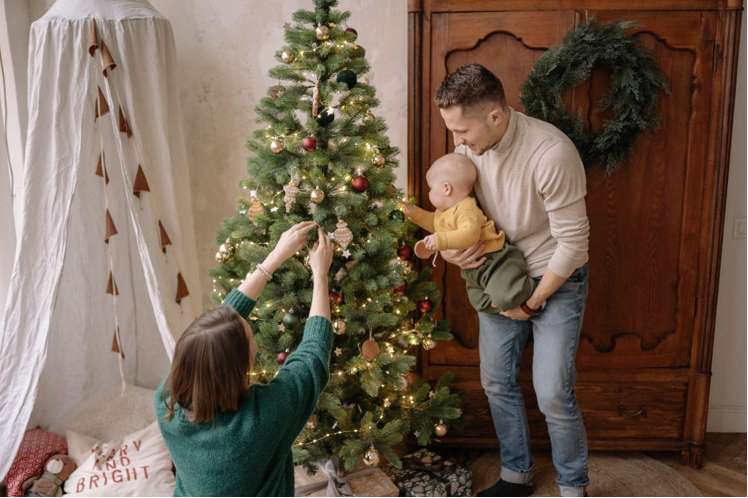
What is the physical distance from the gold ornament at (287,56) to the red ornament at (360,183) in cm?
45

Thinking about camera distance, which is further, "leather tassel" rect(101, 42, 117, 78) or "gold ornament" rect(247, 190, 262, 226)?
"leather tassel" rect(101, 42, 117, 78)

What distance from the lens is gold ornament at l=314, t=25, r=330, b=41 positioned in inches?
70.6

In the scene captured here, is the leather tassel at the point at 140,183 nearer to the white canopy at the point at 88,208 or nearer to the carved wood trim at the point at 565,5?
the white canopy at the point at 88,208

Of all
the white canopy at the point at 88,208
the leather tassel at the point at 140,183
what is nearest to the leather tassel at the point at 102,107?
the white canopy at the point at 88,208

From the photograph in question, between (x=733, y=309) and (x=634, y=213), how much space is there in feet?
3.01

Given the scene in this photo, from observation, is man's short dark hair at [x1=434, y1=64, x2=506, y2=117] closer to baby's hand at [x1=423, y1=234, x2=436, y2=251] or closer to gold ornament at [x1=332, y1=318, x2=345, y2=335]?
baby's hand at [x1=423, y1=234, x2=436, y2=251]

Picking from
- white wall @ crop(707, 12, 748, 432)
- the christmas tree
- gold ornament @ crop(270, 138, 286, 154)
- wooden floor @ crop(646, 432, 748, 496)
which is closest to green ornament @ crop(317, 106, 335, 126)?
the christmas tree

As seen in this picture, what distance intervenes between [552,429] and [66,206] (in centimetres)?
202

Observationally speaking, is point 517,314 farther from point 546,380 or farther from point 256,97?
point 256,97

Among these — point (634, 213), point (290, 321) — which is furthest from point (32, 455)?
point (634, 213)

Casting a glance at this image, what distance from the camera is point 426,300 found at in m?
2.21

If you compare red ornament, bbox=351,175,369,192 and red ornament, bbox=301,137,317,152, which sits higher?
red ornament, bbox=301,137,317,152

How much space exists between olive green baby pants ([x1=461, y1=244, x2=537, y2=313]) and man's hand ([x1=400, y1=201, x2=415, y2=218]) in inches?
12.3

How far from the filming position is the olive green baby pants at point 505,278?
197cm
